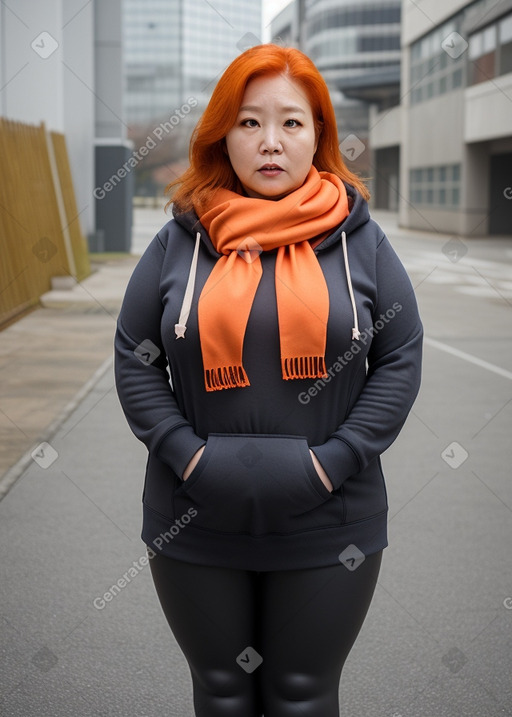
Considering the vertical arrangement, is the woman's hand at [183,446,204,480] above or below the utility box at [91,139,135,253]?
above

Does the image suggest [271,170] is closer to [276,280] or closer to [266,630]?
[276,280]

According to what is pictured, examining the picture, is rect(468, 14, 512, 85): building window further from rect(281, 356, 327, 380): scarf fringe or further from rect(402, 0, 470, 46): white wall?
rect(281, 356, 327, 380): scarf fringe

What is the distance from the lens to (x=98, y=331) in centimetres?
1245

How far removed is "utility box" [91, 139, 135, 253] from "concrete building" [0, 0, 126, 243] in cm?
23

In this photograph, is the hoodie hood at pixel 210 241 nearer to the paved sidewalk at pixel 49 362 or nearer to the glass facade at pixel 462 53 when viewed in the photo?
the paved sidewalk at pixel 49 362

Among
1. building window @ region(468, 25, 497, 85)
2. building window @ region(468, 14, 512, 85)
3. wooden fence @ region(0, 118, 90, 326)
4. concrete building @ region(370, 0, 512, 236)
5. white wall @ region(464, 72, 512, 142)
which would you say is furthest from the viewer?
building window @ region(468, 25, 497, 85)

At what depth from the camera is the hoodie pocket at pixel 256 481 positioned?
2109 millimetres

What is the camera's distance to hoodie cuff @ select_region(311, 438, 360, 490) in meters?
2.13

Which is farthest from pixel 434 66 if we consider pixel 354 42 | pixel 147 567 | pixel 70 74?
pixel 354 42

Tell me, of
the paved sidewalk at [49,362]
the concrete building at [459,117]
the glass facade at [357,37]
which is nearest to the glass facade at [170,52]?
the glass facade at [357,37]

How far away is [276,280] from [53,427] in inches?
216

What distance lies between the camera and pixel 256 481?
2111 mm

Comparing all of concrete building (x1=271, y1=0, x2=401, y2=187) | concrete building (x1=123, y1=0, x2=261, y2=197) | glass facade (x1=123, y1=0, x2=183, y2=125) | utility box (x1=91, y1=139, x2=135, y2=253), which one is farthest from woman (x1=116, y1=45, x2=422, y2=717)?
glass facade (x1=123, y1=0, x2=183, y2=125)

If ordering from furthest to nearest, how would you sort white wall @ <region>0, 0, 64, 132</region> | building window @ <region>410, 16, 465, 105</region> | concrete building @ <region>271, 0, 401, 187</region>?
concrete building @ <region>271, 0, 401, 187</region>, building window @ <region>410, 16, 465, 105</region>, white wall @ <region>0, 0, 64, 132</region>
